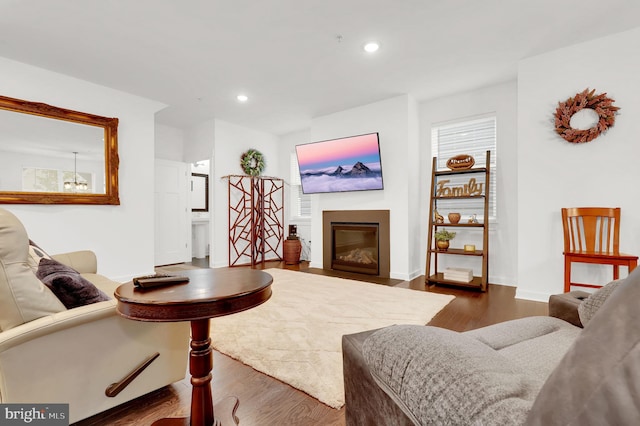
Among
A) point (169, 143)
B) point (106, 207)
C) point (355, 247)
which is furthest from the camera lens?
point (169, 143)

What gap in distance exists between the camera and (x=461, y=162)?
4090 mm

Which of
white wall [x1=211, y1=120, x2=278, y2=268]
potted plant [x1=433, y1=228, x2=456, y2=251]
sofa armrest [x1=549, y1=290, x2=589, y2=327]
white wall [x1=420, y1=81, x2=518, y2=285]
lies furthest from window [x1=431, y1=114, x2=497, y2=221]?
white wall [x1=211, y1=120, x2=278, y2=268]

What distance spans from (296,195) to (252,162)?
3.62 feet

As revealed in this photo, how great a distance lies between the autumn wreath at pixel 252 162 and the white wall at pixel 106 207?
1.69 m

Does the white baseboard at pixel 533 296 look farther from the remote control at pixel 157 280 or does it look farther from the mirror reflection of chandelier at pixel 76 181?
the mirror reflection of chandelier at pixel 76 181

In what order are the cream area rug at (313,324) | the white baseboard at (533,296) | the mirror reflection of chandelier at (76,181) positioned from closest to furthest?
the cream area rug at (313,324), the white baseboard at (533,296), the mirror reflection of chandelier at (76,181)

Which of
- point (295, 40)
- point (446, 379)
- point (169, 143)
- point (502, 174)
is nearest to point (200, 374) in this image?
point (446, 379)

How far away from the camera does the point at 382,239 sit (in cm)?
461

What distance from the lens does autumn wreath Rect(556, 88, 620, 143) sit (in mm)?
2939

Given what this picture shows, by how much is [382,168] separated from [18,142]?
447 cm

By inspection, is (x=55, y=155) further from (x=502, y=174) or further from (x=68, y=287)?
(x=502, y=174)

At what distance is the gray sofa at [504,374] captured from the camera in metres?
Result: 0.35

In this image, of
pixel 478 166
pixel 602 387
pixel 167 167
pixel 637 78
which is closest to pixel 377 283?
pixel 478 166

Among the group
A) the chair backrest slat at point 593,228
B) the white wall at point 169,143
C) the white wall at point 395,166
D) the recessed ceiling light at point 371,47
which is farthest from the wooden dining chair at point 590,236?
the white wall at point 169,143
